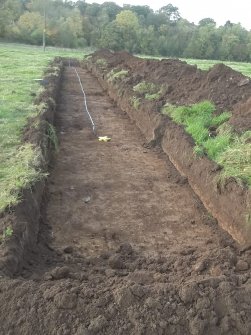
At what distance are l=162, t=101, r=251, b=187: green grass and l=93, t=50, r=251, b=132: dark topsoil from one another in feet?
1.18

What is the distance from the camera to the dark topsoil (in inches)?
369

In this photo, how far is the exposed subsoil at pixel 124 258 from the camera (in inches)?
146

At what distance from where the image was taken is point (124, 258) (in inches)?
218

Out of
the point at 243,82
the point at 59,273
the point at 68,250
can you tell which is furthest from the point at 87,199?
the point at 243,82

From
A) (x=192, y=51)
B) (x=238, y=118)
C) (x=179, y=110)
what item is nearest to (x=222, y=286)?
(x=238, y=118)

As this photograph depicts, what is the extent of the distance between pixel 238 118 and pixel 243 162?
212cm

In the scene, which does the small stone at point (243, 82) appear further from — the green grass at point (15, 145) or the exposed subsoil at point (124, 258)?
the green grass at point (15, 145)

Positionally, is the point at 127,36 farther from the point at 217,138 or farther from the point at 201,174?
the point at 201,174

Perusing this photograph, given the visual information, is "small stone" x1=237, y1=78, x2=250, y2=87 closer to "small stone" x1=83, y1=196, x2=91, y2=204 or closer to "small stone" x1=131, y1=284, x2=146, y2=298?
"small stone" x1=83, y1=196, x2=91, y2=204

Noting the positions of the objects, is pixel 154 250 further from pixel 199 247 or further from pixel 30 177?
pixel 30 177

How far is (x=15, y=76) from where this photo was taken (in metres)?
→ 19.3

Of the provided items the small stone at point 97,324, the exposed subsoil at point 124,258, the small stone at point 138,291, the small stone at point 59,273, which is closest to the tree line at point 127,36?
the exposed subsoil at point 124,258

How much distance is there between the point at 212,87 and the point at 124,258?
7.47 m

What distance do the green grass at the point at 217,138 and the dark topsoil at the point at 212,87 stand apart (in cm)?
36
